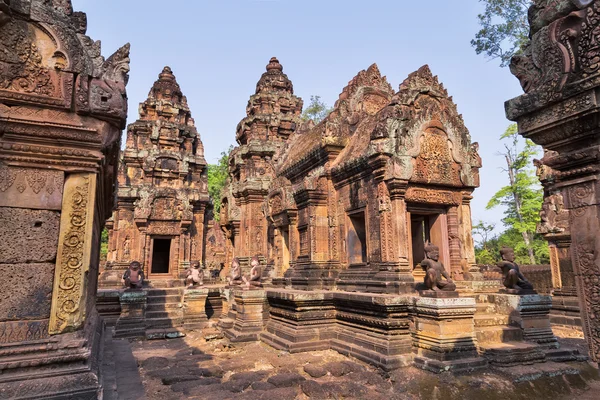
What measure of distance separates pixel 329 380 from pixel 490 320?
3246 mm

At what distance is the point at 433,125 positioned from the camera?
885 centimetres

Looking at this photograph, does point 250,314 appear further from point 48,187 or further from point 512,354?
point 48,187

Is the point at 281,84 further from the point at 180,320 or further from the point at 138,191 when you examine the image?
the point at 180,320

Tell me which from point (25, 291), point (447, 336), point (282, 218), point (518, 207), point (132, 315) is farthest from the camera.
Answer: point (518, 207)

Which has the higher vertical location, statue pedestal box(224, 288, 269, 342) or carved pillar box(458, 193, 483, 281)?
carved pillar box(458, 193, 483, 281)

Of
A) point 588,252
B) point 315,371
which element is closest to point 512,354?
point 315,371

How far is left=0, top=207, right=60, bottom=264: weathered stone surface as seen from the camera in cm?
293

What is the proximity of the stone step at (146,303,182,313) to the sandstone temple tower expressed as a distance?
11.2 feet

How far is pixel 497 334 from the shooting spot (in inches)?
270

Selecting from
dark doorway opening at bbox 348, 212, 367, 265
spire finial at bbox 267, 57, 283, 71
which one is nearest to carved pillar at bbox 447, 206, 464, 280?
dark doorway opening at bbox 348, 212, 367, 265

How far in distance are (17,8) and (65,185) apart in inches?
55.2

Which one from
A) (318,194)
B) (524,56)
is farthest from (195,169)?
(524,56)

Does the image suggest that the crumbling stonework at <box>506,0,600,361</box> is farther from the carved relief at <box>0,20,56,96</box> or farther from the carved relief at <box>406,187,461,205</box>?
the carved relief at <box>406,187,461,205</box>

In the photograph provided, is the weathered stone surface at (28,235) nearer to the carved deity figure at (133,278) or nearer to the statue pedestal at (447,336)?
the statue pedestal at (447,336)
